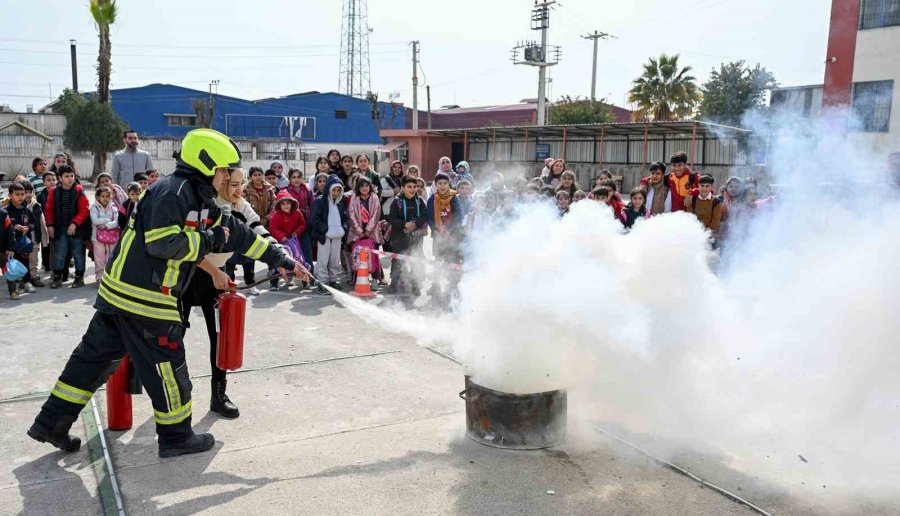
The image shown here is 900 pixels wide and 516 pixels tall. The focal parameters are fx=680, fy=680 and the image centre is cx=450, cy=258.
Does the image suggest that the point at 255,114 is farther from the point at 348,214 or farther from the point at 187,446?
the point at 187,446

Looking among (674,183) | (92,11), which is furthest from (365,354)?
(92,11)

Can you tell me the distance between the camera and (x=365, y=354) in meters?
6.39

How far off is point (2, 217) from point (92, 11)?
19.1 metres

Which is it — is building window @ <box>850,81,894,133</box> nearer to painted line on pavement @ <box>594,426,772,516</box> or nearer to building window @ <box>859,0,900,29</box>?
building window @ <box>859,0,900,29</box>

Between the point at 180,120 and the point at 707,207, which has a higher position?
the point at 180,120

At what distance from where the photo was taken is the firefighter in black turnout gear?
392cm

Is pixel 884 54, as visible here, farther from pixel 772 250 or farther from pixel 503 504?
pixel 503 504

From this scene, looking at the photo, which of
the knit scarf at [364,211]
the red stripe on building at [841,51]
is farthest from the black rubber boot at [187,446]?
the red stripe on building at [841,51]

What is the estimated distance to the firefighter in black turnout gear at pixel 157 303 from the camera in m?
3.92

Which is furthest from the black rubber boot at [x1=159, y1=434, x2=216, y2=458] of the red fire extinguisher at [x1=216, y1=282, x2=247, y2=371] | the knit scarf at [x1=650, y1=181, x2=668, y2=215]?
the knit scarf at [x1=650, y1=181, x2=668, y2=215]

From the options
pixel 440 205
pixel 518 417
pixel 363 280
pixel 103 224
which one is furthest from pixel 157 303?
pixel 103 224

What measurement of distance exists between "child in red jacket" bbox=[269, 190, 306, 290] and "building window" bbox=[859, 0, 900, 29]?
51.5ft

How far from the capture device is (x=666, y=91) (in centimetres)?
3994

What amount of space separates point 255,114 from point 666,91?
114 ft
